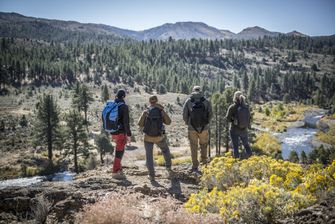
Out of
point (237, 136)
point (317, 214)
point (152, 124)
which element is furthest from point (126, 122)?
point (317, 214)

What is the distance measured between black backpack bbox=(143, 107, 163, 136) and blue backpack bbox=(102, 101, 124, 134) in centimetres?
79

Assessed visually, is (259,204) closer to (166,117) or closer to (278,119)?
(166,117)

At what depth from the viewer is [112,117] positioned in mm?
8055

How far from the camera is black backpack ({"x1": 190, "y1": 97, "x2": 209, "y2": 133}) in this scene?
859 cm

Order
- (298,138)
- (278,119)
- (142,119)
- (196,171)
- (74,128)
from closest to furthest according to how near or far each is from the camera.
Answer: (142,119) < (196,171) < (74,128) < (298,138) < (278,119)

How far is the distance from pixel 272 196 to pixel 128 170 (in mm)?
5318

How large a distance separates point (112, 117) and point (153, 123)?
3.65 ft

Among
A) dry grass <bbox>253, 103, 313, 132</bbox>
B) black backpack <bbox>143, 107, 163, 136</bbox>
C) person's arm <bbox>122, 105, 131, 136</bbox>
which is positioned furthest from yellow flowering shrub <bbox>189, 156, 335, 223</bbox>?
dry grass <bbox>253, 103, 313, 132</bbox>

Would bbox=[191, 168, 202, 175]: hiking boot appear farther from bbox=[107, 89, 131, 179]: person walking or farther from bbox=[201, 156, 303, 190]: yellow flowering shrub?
bbox=[107, 89, 131, 179]: person walking

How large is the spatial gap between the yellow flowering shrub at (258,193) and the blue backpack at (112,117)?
8.72 feet

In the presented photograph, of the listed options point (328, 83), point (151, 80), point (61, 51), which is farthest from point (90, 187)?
point (61, 51)

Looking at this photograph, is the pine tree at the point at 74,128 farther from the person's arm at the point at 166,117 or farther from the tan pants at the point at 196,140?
the person's arm at the point at 166,117

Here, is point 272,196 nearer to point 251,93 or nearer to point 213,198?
point 213,198

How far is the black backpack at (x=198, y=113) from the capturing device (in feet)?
28.2
